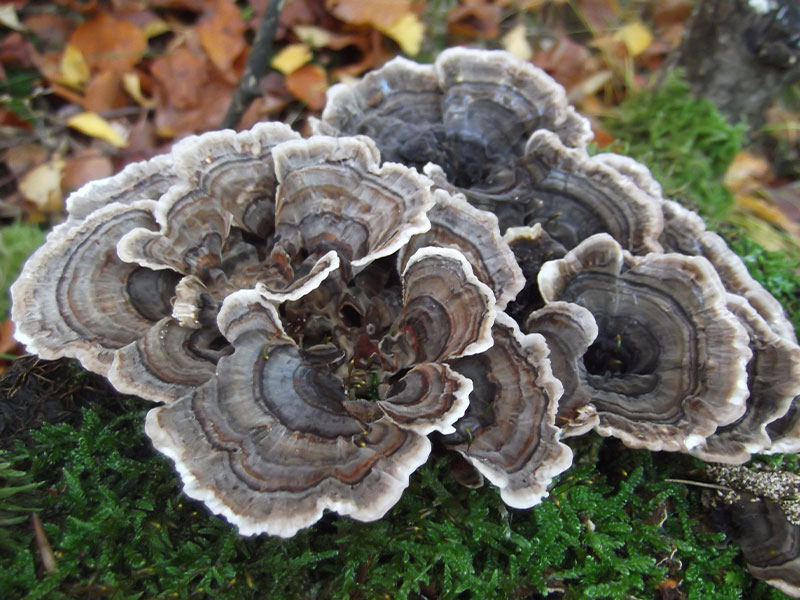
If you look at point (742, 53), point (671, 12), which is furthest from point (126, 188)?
point (671, 12)

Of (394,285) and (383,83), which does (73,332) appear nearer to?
(394,285)

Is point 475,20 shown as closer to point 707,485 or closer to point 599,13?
point 599,13

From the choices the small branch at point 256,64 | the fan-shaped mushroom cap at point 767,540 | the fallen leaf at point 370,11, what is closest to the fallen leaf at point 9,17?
the small branch at point 256,64

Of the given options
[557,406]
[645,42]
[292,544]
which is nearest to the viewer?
[557,406]

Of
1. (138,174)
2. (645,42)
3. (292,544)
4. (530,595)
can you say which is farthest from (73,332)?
(645,42)

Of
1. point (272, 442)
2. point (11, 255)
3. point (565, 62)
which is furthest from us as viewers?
point (565, 62)

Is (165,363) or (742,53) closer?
(165,363)
